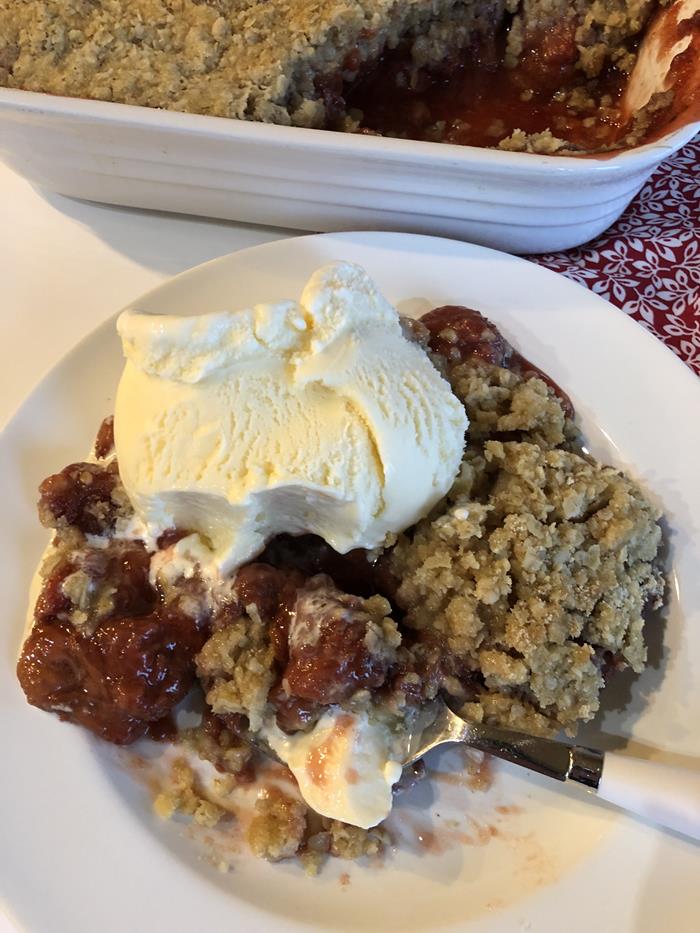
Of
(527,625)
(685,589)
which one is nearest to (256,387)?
(527,625)

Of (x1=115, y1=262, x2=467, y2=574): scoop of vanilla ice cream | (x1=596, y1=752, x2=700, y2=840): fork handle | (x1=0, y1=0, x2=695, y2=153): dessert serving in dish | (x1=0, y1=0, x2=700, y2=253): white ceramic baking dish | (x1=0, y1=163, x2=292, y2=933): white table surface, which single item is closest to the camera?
(x1=596, y1=752, x2=700, y2=840): fork handle

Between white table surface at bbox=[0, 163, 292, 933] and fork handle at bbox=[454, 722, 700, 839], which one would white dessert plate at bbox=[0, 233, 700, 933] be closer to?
fork handle at bbox=[454, 722, 700, 839]

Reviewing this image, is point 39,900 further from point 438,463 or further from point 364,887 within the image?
point 438,463

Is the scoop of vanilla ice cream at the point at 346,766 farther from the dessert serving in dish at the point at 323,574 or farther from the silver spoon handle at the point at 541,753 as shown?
the silver spoon handle at the point at 541,753

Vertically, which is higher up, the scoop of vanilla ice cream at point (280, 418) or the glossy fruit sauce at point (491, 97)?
the glossy fruit sauce at point (491, 97)

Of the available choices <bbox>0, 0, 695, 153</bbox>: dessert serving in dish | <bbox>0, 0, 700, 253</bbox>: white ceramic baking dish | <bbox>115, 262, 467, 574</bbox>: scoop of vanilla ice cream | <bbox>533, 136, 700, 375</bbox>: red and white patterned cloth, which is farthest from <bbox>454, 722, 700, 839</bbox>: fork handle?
<bbox>0, 0, 695, 153</bbox>: dessert serving in dish

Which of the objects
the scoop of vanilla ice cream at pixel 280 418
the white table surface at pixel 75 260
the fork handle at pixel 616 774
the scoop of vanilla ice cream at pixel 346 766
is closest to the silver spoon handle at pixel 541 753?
the fork handle at pixel 616 774
